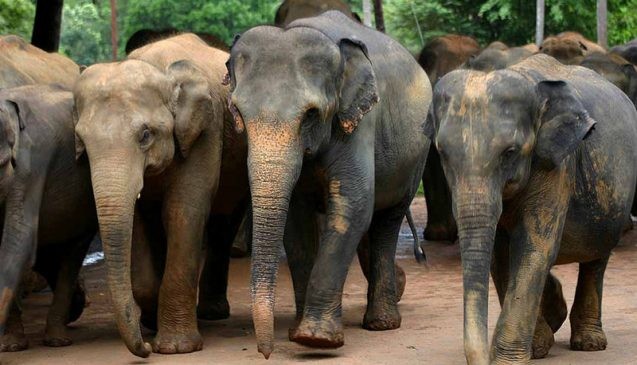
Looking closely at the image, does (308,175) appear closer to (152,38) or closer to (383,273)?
(383,273)

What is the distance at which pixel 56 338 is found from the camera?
30.1 ft


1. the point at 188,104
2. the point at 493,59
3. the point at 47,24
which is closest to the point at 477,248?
the point at 188,104

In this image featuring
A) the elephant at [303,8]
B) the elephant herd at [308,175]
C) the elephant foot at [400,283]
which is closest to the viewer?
the elephant herd at [308,175]

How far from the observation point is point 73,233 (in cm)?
941

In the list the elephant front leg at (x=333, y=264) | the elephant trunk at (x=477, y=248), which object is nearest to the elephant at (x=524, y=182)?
the elephant trunk at (x=477, y=248)

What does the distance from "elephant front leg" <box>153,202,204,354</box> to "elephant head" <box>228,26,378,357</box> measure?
32.7 inches

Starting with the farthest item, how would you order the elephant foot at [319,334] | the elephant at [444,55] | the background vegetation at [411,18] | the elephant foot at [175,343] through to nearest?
the background vegetation at [411,18], the elephant at [444,55], the elephant foot at [175,343], the elephant foot at [319,334]

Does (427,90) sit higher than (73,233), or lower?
higher

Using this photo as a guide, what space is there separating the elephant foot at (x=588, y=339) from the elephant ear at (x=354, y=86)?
182 centimetres

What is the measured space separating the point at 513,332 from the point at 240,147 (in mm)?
2867

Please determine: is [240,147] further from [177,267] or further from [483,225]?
Answer: [483,225]

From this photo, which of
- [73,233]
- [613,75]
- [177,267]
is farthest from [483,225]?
[613,75]

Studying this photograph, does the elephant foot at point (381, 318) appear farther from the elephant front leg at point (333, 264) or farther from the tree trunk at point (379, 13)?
the tree trunk at point (379, 13)

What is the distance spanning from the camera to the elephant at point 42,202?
854 cm
